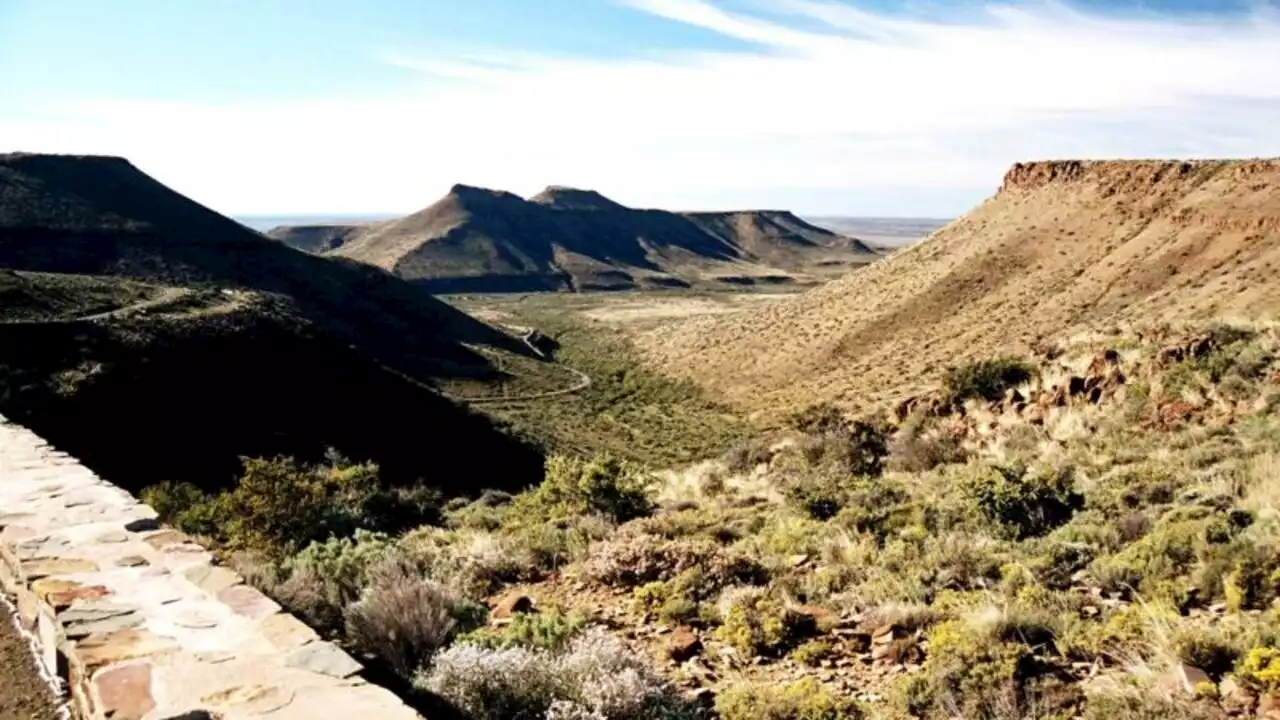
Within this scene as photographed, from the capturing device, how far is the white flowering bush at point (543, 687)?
4.50 metres

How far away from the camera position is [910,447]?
515 inches

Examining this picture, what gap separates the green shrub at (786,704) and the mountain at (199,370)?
868 inches

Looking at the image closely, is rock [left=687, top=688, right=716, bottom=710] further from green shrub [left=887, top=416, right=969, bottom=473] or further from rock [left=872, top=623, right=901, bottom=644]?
green shrub [left=887, top=416, right=969, bottom=473]

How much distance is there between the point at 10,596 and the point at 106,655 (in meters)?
1.84

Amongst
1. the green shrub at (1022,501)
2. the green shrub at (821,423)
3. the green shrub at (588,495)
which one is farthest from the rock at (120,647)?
the green shrub at (821,423)

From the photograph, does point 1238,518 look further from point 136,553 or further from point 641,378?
point 641,378

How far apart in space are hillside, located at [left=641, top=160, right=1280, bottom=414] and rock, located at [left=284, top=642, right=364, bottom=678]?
1229 inches

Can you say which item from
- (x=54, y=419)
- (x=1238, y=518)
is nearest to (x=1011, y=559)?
(x=1238, y=518)

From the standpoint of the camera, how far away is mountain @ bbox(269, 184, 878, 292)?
125m

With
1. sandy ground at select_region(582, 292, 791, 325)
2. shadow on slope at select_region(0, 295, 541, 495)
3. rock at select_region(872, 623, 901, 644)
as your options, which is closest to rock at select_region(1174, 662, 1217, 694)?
rock at select_region(872, 623, 901, 644)

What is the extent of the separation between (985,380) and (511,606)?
1265cm

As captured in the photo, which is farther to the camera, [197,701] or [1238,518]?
[1238,518]

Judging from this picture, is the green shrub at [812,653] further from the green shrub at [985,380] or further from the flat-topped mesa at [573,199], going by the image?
the flat-topped mesa at [573,199]

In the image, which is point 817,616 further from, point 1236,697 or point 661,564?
point 1236,697
